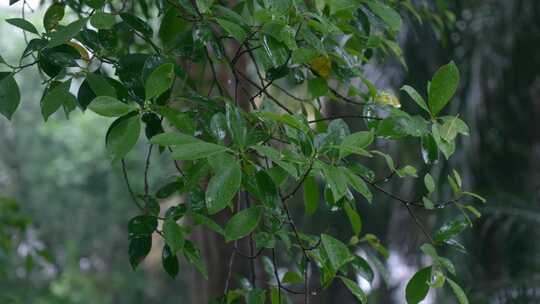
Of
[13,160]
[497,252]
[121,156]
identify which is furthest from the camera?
[13,160]

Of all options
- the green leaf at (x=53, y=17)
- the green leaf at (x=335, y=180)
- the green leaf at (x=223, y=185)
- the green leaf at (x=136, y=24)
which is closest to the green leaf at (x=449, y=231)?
the green leaf at (x=335, y=180)

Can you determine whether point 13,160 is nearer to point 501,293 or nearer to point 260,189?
point 501,293

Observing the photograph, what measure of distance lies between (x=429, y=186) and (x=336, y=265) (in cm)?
17

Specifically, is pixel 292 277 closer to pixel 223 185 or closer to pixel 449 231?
pixel 449 231

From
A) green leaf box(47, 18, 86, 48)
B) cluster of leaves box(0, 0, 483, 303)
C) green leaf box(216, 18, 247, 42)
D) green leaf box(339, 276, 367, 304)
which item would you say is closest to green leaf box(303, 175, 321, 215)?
cluster of leaves box(0, 0, 483, 303)

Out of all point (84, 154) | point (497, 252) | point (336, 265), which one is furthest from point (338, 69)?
point (84, 154)

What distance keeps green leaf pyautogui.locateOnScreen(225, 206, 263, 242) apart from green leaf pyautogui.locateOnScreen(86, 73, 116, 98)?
0.65 feet

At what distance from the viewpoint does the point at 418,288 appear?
90 centimetres

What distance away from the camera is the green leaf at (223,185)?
2.31 ft

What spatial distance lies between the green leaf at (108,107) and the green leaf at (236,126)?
0.10 m

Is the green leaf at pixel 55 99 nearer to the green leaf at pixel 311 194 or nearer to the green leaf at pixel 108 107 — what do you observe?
the green leaf at pixel 108 107

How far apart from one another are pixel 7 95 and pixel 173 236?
0.80 ft

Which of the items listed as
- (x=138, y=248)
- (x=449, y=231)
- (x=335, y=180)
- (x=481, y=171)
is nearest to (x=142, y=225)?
(x=138, y=248)

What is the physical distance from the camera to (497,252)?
327cm
